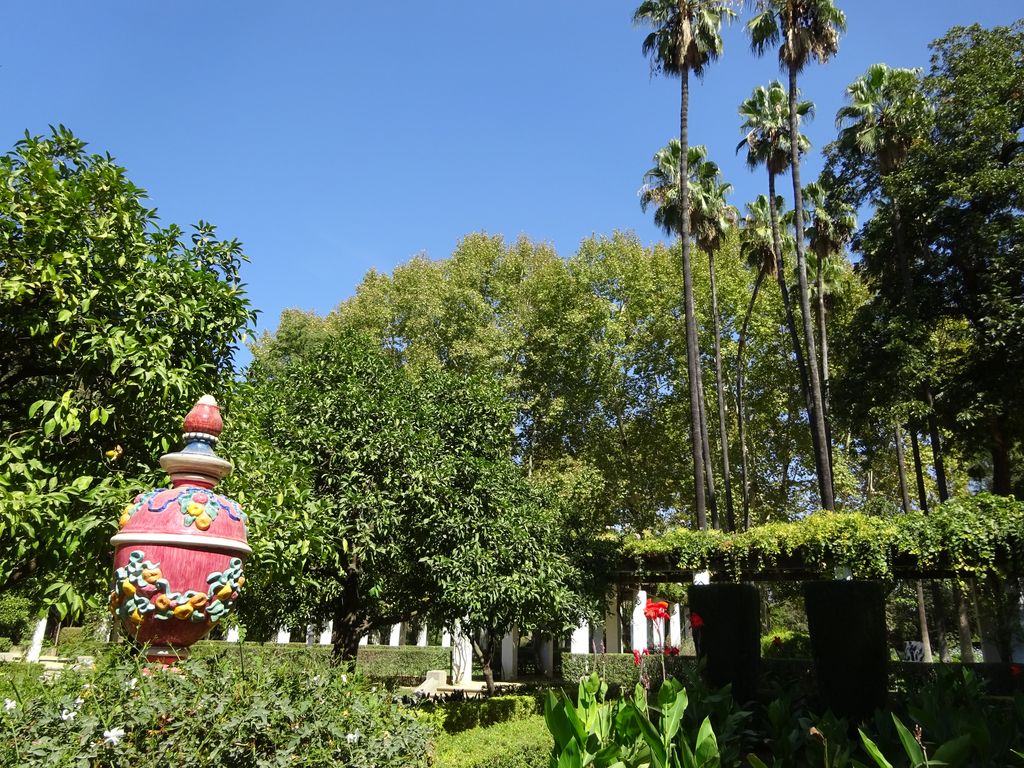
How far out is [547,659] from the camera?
32.7 meters

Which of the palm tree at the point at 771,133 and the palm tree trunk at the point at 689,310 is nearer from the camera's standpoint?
the palm tree trunk at the point at 689,310

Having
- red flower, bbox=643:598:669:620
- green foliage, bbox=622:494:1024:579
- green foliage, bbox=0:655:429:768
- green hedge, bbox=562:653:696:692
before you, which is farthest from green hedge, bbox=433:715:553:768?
green hedge, bbox=562:653:696:692

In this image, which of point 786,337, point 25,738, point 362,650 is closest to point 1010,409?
point 786,337

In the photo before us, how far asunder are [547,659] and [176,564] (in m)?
30.7

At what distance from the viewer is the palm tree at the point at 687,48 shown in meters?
20.6

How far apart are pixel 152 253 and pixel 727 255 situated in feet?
100

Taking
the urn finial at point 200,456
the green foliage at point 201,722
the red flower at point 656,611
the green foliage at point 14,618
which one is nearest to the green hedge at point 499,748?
the red flower at point 656,611

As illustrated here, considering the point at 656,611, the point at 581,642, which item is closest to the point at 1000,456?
the point at 656,611

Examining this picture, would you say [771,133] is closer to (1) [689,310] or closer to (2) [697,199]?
(2) [697,199]

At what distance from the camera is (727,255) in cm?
3369

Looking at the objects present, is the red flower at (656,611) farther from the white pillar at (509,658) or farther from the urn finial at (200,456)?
the white pillar at (509,658)

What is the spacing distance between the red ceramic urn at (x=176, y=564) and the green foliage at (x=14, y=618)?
118 ft

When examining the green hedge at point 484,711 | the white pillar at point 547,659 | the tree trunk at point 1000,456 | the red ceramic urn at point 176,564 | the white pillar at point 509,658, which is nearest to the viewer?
the red ceramic urn at point 176,564

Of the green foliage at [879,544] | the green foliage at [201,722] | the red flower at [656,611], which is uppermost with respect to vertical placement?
the green foliage at [879,544]
